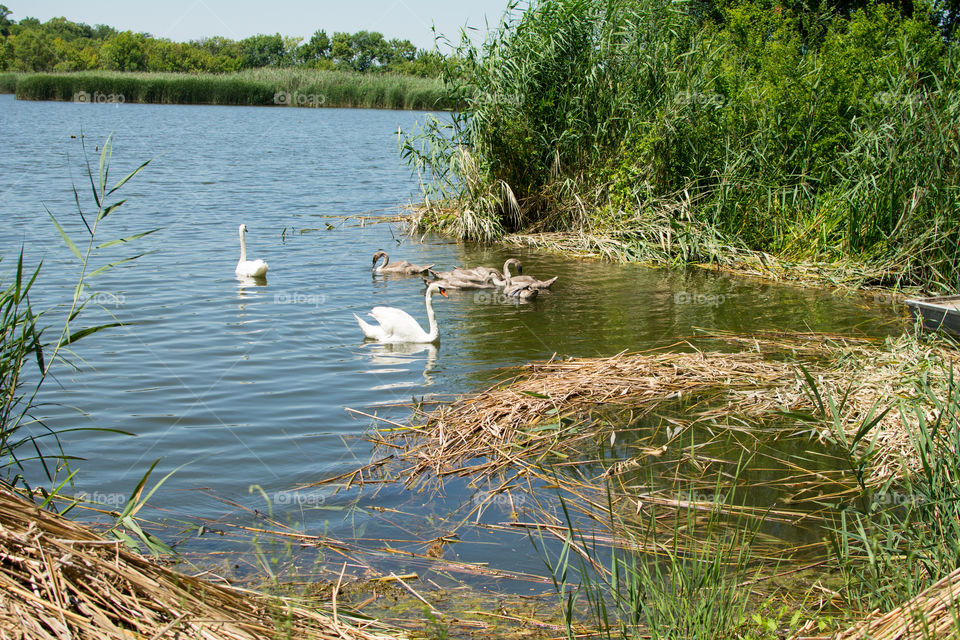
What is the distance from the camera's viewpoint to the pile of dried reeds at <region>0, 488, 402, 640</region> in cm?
237

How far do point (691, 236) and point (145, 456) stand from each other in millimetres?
8887

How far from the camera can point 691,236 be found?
12.2 meters

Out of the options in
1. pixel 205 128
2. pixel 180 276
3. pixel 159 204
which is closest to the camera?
pixel 180 276

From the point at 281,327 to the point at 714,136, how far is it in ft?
23.5

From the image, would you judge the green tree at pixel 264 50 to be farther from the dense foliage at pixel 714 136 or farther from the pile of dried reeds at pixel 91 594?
the pile of dried reeds at pixel 91 594

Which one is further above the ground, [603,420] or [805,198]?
[805,198]

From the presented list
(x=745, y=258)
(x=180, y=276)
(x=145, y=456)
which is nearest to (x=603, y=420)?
(x=145, y=456)

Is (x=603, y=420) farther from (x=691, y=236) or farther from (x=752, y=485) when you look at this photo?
(x=691, y=236)

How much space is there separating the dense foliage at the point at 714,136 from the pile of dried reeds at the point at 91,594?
950cm

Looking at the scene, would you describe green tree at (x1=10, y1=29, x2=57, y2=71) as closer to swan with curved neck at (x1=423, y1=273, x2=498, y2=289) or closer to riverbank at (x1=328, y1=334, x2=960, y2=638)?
swan with curved neck at (x1=423, y1=273, x2=498, y2=289)

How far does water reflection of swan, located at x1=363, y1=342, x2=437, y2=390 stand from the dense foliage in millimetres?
5148

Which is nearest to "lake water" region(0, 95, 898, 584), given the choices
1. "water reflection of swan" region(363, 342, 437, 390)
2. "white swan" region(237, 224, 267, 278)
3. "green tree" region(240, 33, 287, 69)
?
"water reflection of swan" region(363, 342, 437, 390)

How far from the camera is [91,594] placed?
2514mm

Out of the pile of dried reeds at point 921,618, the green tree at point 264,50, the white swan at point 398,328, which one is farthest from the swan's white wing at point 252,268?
the green tree at point 264,50
